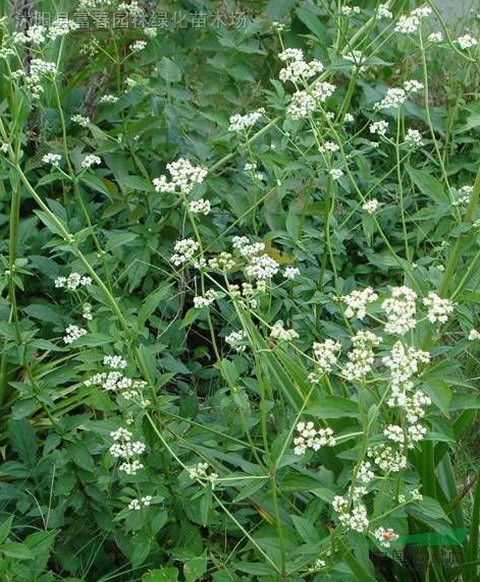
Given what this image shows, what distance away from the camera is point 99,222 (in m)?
3.32

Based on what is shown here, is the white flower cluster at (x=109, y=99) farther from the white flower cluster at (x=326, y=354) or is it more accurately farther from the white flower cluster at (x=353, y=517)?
the white flower cluster at (x=353, y=517)

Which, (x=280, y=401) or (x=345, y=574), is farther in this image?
(x=280, y=401)

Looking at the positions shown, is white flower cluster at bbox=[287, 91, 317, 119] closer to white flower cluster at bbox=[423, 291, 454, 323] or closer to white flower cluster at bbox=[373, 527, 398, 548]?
white flower cluster at bbox=[423, 291, 454, 323]

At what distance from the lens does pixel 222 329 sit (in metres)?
3.18

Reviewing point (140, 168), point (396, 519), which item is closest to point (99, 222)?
point (140, 168)

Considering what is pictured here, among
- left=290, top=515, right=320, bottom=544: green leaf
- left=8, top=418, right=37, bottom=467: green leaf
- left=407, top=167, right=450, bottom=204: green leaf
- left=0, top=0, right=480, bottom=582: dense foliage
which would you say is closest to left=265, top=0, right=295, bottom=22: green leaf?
left=0, top=0, right=480, bottom=582: dense foliage

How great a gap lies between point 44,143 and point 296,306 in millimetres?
1091

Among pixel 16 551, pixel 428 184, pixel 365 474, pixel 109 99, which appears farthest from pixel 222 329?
pixel 365 474

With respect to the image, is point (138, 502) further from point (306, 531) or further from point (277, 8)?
point (277, 8)

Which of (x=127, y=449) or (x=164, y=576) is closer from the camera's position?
(x=127, y=449)

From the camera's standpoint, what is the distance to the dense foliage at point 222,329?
213cm

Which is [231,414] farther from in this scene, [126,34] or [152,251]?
[126,34]

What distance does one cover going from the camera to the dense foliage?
2131mm

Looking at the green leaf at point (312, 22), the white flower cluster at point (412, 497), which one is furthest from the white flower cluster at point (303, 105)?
the green leaf at point (312, 22)
